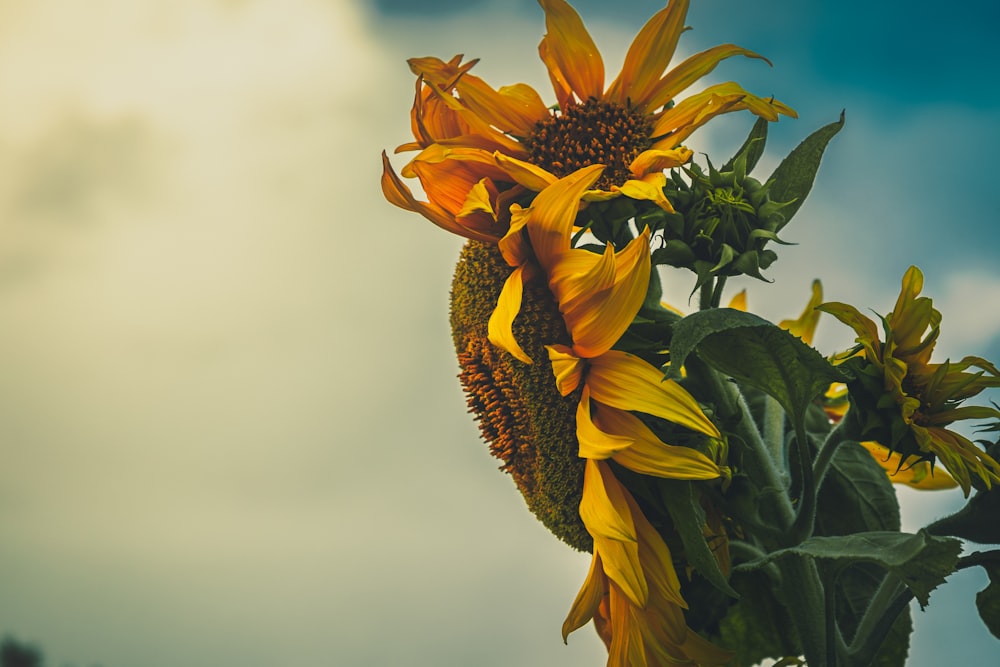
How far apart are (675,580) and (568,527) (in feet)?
0.38

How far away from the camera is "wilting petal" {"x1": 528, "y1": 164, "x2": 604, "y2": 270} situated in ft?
2.35

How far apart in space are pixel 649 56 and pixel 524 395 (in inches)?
11.3

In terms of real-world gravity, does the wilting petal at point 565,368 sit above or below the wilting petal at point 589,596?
above

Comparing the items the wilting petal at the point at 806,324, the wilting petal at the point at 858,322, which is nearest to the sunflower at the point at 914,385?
the wilting petal at the point at 858,322

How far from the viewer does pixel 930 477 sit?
103 centimetres

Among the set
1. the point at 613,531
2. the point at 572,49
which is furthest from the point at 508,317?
the point at 572,49

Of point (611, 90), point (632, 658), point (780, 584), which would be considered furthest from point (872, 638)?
point (611, 90)

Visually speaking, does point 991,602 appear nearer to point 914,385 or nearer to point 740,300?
point 914,385

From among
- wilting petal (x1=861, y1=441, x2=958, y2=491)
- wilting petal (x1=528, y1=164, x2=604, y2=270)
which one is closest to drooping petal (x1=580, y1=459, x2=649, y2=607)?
wilting petal (x1=528, y1=164, x2=604, y2=270)

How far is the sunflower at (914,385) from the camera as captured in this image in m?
0.73

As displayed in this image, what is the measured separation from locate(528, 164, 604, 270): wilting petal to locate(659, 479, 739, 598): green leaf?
0.58ft

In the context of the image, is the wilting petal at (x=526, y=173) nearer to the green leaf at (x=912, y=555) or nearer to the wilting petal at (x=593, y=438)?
the wilting petal at (x=593, y=438)

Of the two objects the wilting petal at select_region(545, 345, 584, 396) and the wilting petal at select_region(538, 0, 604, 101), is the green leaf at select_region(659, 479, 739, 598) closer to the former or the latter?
the wilting petal at select_region(545, 345, 584, 396)

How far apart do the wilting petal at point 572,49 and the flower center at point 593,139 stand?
2cm
